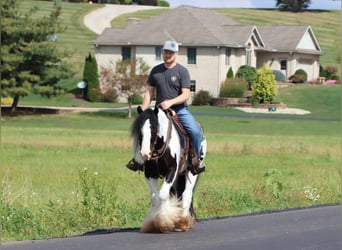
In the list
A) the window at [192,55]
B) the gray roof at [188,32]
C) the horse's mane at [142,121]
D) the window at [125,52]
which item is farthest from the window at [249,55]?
the horse's mane at [142,121]

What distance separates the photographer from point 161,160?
10938mm

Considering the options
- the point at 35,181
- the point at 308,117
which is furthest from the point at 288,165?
the point at 308,117

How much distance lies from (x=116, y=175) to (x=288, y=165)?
6461mm

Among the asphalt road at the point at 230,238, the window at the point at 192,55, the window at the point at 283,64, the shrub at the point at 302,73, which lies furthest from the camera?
the window at the point at 283,64

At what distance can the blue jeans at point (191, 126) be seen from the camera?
11.4 m

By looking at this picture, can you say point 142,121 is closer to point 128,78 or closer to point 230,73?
point 128,78

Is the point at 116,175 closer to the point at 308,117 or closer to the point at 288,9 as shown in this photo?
the point at 308,117

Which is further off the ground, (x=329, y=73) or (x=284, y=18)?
(x=284, y=18)

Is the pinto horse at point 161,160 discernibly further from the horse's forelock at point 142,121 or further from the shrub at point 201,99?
the shrub at point 201,99

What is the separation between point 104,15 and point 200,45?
51.7m

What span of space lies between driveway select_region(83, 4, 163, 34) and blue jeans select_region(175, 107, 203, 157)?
101006 mm

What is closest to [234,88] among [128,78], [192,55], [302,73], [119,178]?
[192,55]

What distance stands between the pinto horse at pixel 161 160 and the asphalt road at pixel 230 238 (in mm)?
180

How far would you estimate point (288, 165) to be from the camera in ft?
86.6
